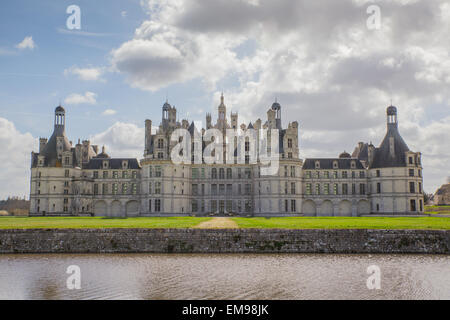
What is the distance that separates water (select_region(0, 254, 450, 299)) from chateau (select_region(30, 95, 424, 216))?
Result: 35.6m

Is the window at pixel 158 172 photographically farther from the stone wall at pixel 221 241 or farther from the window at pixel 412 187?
the window at pixel 412 187

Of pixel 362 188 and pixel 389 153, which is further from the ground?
pixel 389 153

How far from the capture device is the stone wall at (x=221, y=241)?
96.0ft

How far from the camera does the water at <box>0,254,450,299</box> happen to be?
16938mm

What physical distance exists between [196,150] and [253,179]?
1051 cm

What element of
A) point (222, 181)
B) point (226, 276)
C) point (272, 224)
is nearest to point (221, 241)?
point (272, 224)

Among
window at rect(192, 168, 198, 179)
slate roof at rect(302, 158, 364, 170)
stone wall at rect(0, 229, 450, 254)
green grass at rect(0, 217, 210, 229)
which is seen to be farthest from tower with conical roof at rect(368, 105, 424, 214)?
Result: stone wall at rect(0, 229, 450, 254)

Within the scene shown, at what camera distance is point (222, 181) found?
67.6m

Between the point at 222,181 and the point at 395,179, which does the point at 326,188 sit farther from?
the point at 222,181

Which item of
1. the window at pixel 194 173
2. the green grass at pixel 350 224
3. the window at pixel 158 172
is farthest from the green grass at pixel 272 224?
the window at pixel 194 173

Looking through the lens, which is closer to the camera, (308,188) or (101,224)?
(101,224)

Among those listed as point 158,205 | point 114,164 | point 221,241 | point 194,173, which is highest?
point 114,164

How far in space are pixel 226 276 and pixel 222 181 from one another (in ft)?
155
